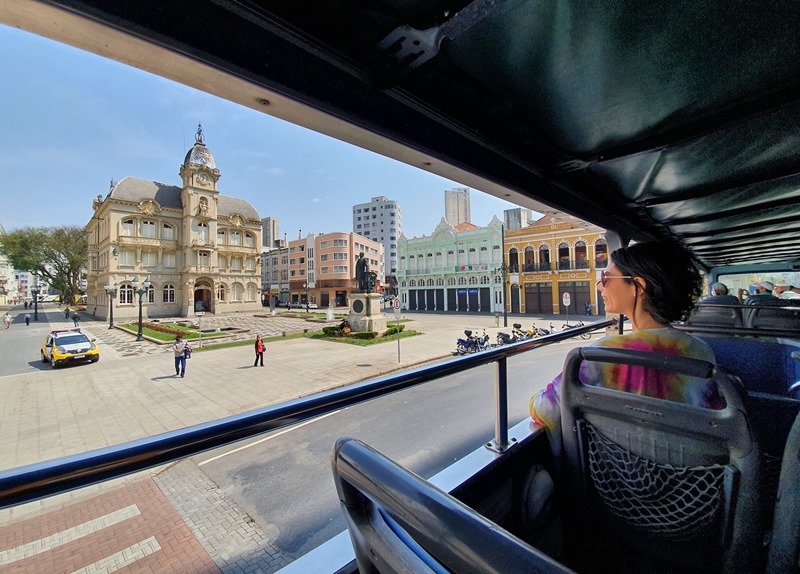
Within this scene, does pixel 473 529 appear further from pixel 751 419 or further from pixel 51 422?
pixel 51 422

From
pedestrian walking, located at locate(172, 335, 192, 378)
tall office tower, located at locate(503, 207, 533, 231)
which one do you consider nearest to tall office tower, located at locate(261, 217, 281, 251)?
tall office tower, located at locate(503, 207, 533, 231)

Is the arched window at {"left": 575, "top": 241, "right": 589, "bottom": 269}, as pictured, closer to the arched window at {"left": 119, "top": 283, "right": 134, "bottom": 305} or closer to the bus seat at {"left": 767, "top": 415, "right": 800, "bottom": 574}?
the bus seat at {"left": 767, "top": 415, "right": 800, "bottom": 574}

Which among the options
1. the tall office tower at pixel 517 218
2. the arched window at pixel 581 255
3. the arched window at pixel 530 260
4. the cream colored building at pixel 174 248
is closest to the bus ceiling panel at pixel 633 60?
the arched window at pixel 581 255

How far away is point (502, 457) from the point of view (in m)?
1.64

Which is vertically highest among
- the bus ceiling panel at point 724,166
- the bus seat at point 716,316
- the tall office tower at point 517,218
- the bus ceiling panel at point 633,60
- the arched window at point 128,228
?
the tall office tower at point 517,218

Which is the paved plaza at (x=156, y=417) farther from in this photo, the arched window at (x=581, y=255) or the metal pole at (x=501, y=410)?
the arched window at (x=581, y=255)

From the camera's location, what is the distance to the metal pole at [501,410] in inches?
68.4

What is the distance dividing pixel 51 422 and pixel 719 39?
1000 centimetres

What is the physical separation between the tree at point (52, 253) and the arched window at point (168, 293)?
523 inches

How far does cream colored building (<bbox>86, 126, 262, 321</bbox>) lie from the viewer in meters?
31.4

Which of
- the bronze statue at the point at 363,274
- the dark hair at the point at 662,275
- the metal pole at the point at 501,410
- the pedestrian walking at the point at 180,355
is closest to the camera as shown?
the dark hair at the point at 662,275

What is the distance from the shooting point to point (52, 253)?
36281 mm

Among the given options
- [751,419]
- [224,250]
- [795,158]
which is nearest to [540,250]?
[795,158]

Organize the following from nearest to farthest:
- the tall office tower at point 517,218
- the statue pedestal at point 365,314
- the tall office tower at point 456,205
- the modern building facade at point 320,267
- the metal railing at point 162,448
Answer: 1. the metal railing at point 162,448
2. the statue pedestal at point 365,314
3. the tall office tower at point 517,218
4. the modern building facade at point 320,267
5. the tall office tower at point 456,205
